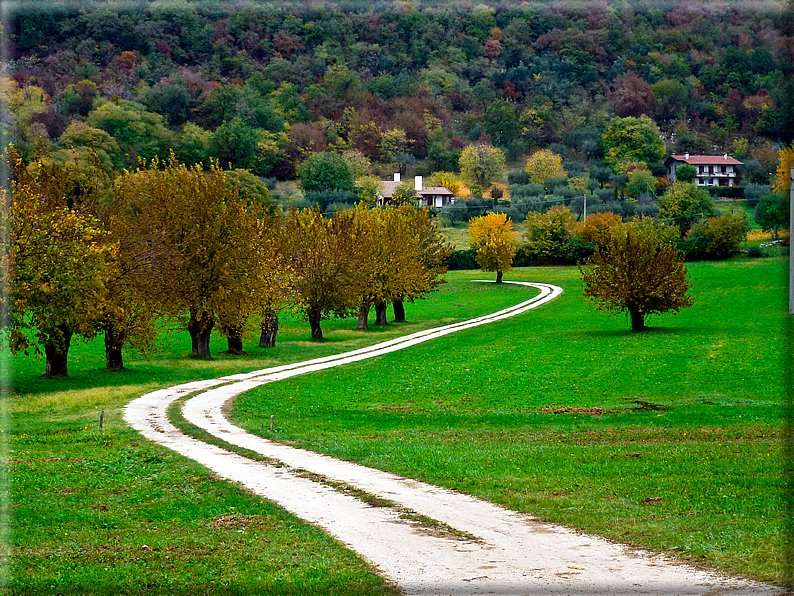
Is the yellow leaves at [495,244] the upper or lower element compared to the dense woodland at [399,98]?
lower

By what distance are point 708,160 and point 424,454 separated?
489ft

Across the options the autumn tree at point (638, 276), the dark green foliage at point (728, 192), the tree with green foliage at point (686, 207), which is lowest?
the autumn tree at point (638, 276)

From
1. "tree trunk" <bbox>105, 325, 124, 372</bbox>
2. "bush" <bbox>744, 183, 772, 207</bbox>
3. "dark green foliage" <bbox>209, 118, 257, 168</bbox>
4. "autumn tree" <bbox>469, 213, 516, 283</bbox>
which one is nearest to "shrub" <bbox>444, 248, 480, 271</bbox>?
"autumn tree" <bbox>469, 213, 516, 283</bbox>

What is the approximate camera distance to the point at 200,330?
131 feet

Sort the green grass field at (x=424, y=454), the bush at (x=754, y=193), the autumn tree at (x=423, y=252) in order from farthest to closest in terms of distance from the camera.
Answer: the bush at (x=754, y=193) → the autumn tree at (x=423, y=252) → the green grass field at (x=424, y=454)

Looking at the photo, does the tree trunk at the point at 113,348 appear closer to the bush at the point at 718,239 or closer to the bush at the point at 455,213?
the bush at the point at 718,239

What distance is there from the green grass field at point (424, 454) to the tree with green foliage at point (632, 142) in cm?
12038

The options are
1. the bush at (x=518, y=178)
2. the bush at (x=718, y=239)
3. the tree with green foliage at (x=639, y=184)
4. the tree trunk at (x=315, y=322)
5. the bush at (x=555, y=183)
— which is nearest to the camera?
the tree trunk at (x=315, y=322)

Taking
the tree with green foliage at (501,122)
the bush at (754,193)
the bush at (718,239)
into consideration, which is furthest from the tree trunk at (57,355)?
the tree with green foliage at (501,122)

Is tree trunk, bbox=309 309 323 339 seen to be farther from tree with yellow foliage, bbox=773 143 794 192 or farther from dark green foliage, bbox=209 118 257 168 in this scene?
dark green foliage, bbox=209 118 257 168

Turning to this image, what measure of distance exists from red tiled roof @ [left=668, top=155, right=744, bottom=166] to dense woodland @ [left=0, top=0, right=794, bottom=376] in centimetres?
417

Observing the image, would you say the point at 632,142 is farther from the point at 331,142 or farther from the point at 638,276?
the point at 638,276

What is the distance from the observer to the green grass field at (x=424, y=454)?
921cm

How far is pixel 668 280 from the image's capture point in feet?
147
